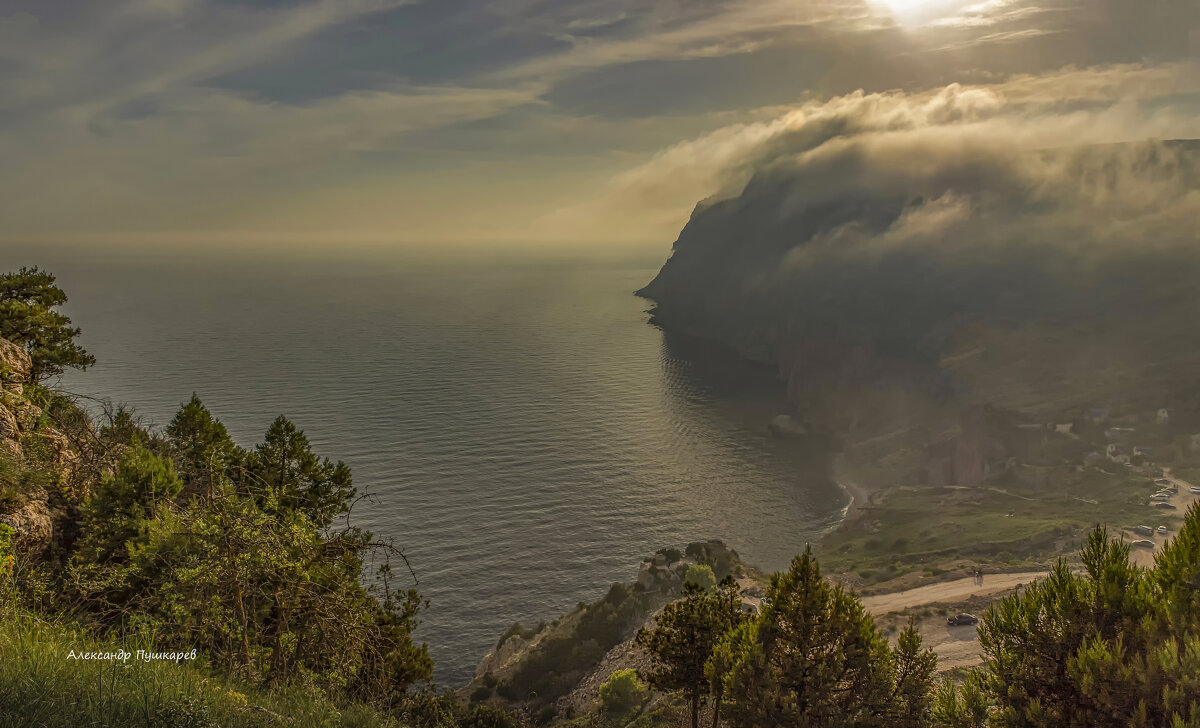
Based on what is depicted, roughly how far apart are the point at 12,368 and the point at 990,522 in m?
110

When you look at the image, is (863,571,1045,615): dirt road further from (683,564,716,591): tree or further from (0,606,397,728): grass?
(0,606,397,728): grass

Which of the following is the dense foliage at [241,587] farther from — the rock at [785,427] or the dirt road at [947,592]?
the rock at [785,427]

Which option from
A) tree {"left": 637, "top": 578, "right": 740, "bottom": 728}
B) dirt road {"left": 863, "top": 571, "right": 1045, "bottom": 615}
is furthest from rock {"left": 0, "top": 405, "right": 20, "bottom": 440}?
dirt road {"left": 863, "top": 571, "right": 1045, "bottom": 615}

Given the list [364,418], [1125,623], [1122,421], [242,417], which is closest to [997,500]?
[1122,421]

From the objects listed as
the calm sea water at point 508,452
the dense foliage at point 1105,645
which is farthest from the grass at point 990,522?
the dense foliage at point 1105,645

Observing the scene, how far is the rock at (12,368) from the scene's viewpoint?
852 inches

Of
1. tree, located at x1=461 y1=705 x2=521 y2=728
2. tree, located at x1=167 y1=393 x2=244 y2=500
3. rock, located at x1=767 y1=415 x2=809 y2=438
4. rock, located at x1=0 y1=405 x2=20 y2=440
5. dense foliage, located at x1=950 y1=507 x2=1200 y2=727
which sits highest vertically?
rock, located at x1=0 y1=405 x2=20 y2=440

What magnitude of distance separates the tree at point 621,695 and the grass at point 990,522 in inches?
1521

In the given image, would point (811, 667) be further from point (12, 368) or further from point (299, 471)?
point (12, 368)

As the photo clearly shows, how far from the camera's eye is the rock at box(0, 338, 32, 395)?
71.0 ft

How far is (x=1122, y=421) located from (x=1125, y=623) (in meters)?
159

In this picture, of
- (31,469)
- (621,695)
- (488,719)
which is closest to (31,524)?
(31,469)

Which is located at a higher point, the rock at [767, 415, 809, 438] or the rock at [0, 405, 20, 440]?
the rock at [0, 405, 20, 440]

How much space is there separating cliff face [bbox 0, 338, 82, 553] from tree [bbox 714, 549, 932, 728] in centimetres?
2246
